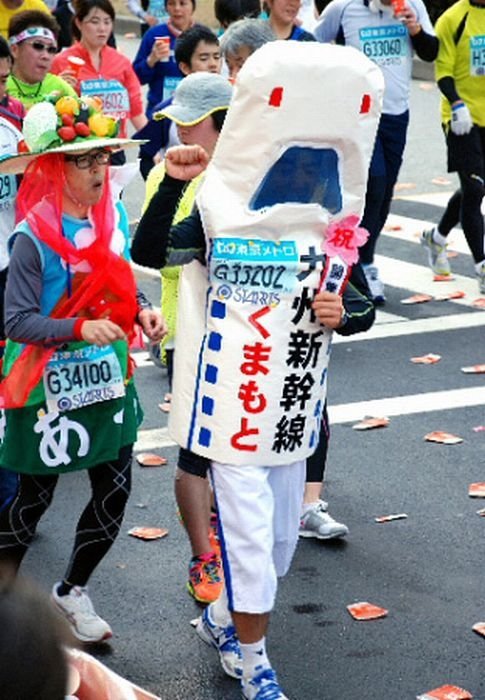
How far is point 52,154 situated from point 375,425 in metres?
3.10

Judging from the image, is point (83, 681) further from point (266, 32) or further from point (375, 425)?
point (375, 425)

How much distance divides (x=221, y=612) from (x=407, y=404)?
3.07m

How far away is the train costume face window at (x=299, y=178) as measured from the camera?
4406mm

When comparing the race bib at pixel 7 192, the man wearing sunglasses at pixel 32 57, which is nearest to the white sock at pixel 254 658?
the race bib at pixel 7 192

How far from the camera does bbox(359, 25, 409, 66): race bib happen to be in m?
9.55

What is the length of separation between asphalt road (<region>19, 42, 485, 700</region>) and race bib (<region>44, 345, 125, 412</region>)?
0.88 metres

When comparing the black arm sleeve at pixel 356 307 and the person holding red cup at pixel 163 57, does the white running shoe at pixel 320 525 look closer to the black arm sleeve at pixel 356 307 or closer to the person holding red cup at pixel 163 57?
A: the black arm sleeve at pixel 356 307

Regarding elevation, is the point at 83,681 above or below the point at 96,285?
above

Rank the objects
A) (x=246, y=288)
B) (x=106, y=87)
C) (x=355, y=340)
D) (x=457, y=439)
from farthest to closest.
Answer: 1. (x=106, y=87)
2. (x=355, y=340)
3. (x=457, y=439)
4. (x=246, y=288)

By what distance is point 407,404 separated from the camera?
25.8 feet

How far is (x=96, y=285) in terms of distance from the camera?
15.9 ft

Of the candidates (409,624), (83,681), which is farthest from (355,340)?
(83,681)

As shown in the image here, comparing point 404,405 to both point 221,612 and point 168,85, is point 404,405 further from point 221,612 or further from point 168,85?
point 168,85

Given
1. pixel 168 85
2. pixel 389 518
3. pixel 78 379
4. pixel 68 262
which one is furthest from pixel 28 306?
pixel 168 85
